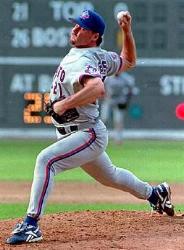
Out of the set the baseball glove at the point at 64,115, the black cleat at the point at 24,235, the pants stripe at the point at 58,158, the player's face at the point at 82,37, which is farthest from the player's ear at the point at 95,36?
the black cleat at the point at 24,235

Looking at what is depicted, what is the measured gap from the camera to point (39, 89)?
1659cm

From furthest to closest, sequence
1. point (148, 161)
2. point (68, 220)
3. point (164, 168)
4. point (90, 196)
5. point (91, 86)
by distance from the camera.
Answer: point (148, 161), point (164, 168), point (90, 196), point (68, 220), point (91, 86)

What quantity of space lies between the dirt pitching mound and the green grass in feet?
13.0

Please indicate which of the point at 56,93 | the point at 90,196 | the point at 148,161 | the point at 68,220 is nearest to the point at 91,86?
the point at 56,93

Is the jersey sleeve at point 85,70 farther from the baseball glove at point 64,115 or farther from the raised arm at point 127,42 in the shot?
the raised arm at point 127,42

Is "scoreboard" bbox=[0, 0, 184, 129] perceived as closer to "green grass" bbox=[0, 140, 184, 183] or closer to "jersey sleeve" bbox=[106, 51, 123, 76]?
"green grass" bbox=[0, 140, 184, 183]

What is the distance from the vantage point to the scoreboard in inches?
650

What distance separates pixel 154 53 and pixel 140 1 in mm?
1059

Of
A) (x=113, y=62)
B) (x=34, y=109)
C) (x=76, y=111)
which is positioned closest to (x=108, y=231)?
(x=76, y=111)

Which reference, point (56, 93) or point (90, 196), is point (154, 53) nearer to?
point (90, 196)

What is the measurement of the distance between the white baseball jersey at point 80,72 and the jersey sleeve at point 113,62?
14 millimetres

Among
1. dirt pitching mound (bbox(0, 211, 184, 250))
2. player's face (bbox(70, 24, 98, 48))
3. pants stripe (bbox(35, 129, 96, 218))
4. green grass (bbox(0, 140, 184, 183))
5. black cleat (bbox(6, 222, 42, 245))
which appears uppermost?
player's face (bbox(70, 24, 98, 48))

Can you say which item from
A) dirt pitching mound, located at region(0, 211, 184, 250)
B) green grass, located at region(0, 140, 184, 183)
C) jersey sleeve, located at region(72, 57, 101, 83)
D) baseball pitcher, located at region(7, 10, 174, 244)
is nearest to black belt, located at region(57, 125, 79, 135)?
baseball pitcher, located at region(7, 10, 174, 244)

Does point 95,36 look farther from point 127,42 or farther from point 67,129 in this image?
point 67,129
